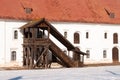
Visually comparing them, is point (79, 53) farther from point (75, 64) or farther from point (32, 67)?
point (32, 67)

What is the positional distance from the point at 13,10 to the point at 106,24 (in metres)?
14.3

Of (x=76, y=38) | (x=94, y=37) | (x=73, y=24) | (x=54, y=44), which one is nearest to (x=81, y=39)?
(x=76, y=38)

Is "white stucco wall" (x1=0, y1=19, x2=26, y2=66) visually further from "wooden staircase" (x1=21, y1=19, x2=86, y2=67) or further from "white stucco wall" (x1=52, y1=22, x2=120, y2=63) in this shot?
"white stucco wall" (x1=52, y1=22, x2=120, y2=63)

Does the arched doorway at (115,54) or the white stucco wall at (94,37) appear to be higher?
the white stucco wall at (94,37)

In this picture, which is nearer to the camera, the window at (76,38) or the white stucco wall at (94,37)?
the white stucco wall at (94,37)

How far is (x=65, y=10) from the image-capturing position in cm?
5503

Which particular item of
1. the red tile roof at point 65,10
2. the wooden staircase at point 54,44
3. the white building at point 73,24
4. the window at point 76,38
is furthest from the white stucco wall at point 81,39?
the wooden staircase at point 54,44

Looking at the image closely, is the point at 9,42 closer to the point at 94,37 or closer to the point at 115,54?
the point at 94,37

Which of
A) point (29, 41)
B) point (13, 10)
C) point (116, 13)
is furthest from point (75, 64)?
point (116, 13)

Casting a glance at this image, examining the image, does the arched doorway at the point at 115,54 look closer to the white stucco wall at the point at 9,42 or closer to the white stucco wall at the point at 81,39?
the white stucco wall at the point at 81,39

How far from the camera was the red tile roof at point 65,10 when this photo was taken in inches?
1972

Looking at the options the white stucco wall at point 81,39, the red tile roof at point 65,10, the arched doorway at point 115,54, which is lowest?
the arched doorway at point 115,54

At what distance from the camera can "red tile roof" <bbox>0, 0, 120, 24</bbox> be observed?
164 ft

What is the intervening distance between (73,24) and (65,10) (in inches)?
83.3
